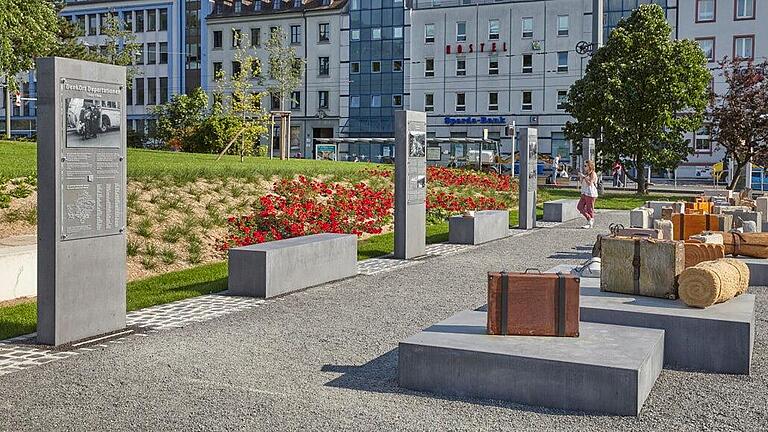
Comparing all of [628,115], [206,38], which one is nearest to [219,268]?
[628,115]

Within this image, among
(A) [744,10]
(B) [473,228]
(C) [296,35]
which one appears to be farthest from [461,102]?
(B) [473,228]

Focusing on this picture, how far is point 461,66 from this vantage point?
75.1m

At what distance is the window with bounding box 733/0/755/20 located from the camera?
66.4 m

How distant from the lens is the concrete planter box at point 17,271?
11.5 metres

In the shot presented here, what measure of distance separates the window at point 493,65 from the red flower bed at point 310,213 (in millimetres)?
51517

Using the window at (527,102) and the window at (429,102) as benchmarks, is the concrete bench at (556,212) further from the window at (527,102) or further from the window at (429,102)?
the window at (429,102)

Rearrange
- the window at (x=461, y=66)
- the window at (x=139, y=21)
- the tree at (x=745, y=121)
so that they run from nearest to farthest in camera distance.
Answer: the tree at (x=745, y=121), the window at (x=461, y=66), the window at (x=139, y=21)

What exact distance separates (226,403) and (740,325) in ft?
13.7

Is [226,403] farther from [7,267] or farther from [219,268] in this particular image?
[219,268]

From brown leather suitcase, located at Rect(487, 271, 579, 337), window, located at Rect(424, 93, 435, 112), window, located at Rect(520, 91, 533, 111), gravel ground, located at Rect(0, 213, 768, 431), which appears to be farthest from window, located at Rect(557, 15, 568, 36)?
brown leather suitcase, located at Rect(487, 271, 579, 337)

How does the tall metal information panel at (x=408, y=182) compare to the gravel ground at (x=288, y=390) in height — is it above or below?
above

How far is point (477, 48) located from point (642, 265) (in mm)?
66426

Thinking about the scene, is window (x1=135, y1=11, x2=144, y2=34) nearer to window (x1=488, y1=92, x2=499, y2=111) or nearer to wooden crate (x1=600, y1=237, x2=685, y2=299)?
window (x1=488, y1=92, x2=499, y2=111)

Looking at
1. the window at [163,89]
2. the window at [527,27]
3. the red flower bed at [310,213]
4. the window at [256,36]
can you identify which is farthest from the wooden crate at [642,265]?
the window at [163,89]
